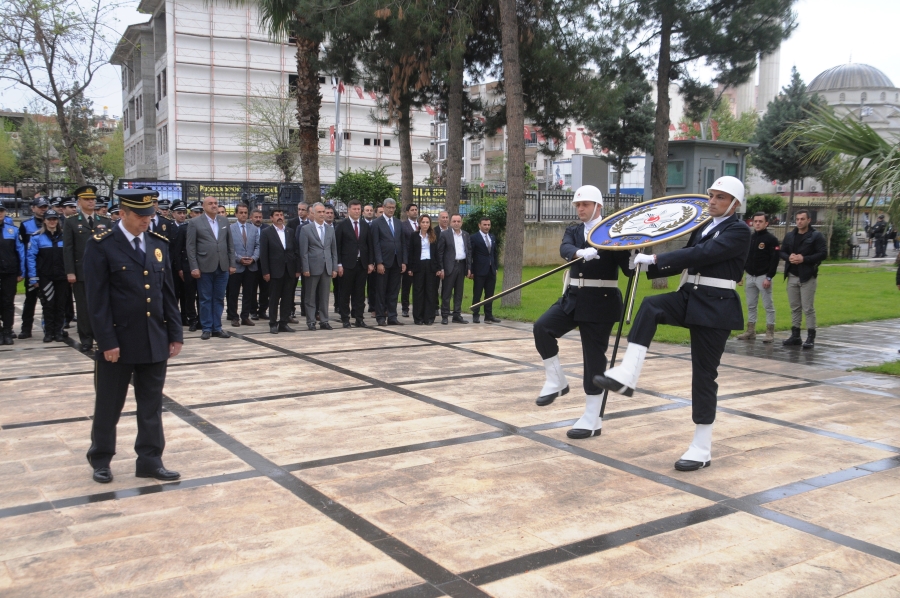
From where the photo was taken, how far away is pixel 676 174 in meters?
27.2

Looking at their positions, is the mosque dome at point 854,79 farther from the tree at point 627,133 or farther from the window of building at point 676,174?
the window of building at point 676,174

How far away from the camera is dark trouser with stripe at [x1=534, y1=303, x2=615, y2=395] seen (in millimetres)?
6562

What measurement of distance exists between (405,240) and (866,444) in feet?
29.4

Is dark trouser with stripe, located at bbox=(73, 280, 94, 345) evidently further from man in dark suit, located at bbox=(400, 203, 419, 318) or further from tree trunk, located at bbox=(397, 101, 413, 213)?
tree trunk, located at bbox=(397, 101, 413, 213)

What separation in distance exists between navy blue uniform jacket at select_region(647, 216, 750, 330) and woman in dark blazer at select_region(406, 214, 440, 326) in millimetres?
8504

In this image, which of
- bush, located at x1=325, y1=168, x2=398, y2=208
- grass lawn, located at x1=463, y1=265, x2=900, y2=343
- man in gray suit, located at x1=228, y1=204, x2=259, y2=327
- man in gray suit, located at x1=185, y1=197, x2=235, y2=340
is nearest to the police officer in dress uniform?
man in gray suit, located at x1=185, y1=197, x2=235, y2=340

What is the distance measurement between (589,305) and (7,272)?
9.02m

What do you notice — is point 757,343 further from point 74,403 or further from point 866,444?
point 74,403

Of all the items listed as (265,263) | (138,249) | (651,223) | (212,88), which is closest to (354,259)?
(265,263)

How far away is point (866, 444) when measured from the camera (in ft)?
21.0

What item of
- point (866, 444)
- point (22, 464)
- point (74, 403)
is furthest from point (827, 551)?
point (74, 403)

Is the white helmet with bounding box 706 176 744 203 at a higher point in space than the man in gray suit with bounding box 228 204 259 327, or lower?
higher

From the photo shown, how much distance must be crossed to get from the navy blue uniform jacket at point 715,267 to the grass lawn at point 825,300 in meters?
6.57

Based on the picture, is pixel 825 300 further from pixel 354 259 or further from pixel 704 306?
pixel 704 306
